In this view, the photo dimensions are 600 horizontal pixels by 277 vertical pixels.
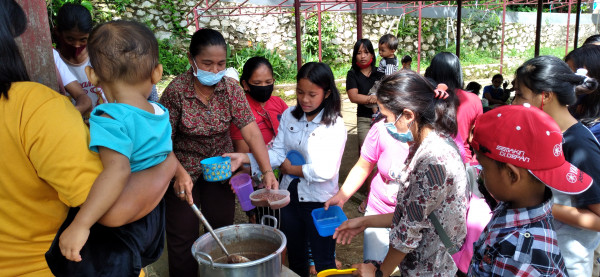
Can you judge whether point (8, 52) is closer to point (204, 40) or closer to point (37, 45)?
point (37, 45)

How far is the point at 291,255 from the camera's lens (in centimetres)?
289

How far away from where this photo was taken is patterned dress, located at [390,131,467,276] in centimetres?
167

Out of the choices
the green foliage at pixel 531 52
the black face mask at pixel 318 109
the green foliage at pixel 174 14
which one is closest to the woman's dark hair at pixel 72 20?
the black face mask at pixel 318 109

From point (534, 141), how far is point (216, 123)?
176 centimetres

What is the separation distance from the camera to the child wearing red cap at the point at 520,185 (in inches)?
53.3

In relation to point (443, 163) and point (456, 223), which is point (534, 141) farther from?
point (456, 223)

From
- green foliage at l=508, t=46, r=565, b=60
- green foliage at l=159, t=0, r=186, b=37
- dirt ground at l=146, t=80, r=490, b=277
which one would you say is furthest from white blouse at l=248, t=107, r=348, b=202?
green foliage at l=508, t=46, r=565, b=60

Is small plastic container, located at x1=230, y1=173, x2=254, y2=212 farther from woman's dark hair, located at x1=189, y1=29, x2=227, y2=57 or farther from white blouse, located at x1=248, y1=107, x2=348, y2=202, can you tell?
woman's dark hair, located at x1=189, y1=29, x2=227, y2=57

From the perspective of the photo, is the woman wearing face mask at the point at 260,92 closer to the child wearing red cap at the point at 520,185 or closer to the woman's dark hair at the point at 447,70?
the woman's dark hair at the point at 447,70

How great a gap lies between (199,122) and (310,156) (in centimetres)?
75

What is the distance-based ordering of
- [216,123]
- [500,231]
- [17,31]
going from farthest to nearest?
[216,123] < [500,231] < [17,31]

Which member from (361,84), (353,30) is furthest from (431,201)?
(353,30)

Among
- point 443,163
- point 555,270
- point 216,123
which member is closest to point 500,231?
point 555,270

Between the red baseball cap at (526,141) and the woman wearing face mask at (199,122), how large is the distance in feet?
4.51
